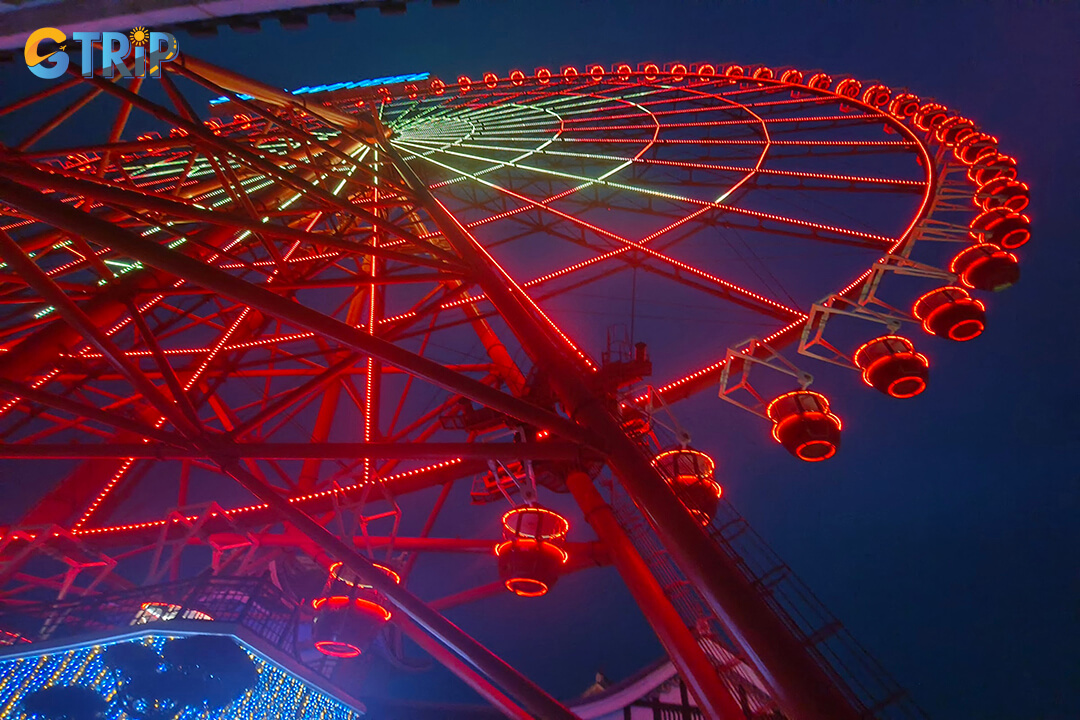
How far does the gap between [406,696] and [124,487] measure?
1599 cm

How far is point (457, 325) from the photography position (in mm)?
9258

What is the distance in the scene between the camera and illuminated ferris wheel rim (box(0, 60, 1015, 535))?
8.73 meters

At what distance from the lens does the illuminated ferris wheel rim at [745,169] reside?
8.73 meters

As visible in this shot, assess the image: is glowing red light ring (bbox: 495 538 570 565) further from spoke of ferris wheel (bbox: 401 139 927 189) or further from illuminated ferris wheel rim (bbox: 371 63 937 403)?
spoke of ferris wheel (bbox: 401 139 927 189)

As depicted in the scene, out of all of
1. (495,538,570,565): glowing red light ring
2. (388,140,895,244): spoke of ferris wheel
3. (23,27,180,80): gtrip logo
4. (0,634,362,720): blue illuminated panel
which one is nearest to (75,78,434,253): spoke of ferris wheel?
(23,27,180,80): gtrip logo

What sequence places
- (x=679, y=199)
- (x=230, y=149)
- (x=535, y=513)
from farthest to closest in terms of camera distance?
(x=679, y=199) < (x=230, y=149) < (x=535, y=513)

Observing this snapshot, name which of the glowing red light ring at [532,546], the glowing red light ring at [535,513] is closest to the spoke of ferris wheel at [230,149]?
the glowing red light ring at [535,513]

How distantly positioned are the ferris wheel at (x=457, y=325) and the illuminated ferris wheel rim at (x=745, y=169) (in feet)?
0.20

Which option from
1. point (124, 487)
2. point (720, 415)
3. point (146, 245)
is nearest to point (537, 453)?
point (146, 245)

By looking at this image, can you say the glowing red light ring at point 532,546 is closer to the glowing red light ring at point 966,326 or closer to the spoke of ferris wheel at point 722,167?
the glowing red light ring at point 966,326

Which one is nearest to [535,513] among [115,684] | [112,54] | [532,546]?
[532,546]

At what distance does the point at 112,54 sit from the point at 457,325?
202 inches

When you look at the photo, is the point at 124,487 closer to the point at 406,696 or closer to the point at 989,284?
the point at 989,284

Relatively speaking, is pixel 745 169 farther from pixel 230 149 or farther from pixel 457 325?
pixel 230 149
